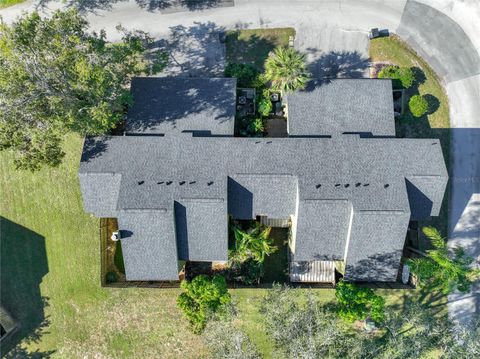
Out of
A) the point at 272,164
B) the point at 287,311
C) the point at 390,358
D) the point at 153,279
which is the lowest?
the point at 390,358

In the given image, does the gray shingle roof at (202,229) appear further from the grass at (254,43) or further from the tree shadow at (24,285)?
the tree shadow at (24,285)

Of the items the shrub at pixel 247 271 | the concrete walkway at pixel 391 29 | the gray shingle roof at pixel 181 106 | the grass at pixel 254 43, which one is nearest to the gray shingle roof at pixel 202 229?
the shrub at pixel 247 271

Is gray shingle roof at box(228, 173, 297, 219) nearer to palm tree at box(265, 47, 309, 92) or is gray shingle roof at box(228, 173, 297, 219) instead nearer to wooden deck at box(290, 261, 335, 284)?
wooden deck at box(290, 261, 335, 284)

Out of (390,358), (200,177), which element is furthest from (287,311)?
(200,177)

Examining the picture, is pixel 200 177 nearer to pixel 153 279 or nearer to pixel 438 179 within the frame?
pixel 153 279

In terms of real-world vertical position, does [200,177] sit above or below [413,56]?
below

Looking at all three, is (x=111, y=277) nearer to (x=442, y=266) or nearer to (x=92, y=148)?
(x=92, y=148)

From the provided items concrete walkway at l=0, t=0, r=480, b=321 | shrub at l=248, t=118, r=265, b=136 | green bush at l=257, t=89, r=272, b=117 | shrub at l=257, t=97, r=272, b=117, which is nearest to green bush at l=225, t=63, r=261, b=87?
green bush at l=257, t=89, r=272, b=117
